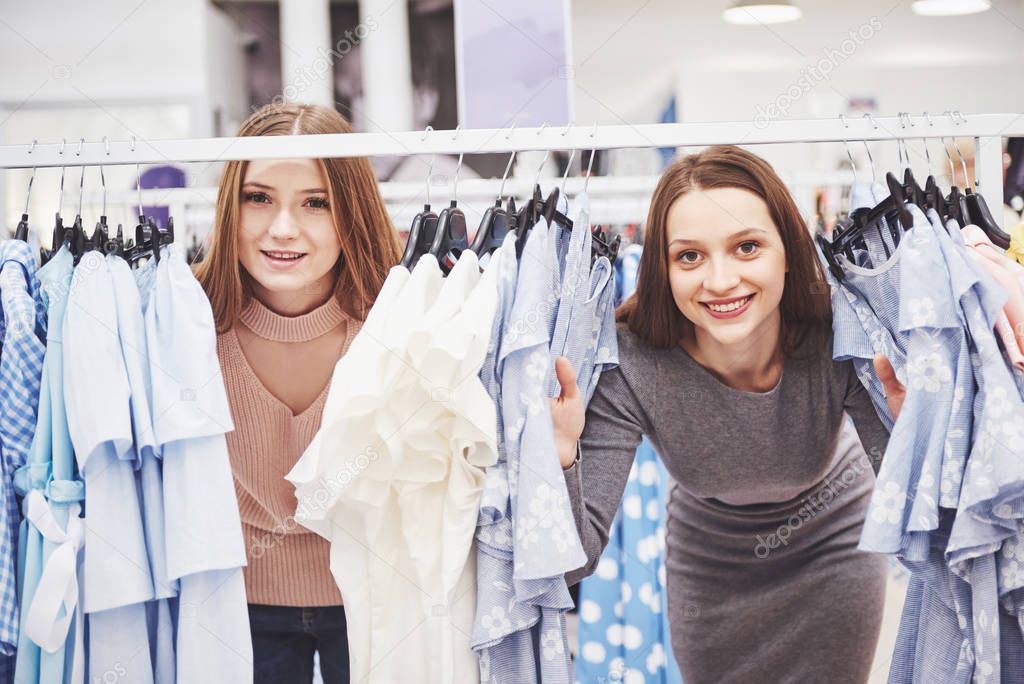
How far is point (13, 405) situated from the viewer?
4.00 feet

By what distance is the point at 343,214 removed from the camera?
144 centimetres

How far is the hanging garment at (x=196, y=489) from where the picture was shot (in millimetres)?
1188

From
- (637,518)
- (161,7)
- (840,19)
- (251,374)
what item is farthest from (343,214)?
(840,19)

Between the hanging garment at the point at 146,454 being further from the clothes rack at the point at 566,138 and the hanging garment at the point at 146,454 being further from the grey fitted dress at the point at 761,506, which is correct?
the grey fitted dress at the point at 761,506

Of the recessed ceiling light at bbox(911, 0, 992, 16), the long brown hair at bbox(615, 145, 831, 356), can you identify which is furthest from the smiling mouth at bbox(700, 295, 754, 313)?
the recessed ceiling light at bbox(911, 0, 992, 16)

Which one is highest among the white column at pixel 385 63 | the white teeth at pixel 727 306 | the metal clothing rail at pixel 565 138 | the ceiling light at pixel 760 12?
the ceiling light at pixel 760 12

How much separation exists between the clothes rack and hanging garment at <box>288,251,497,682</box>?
175 millimetres

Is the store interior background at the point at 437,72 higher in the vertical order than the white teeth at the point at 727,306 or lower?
higher

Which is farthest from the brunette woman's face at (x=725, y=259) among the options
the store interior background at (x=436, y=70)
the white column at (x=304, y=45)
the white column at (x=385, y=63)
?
the white column at (x=304, y=45)

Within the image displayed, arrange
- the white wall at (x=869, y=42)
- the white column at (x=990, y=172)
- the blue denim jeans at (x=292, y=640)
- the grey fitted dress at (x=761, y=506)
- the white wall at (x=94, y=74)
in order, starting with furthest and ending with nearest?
the white wall at (x=869, y=42) → the white wall at (x=94, y=74) → the blue denim jeans at (x=292, y=640) → the grey fitted dress at (x=761, y=506) → the white column at (x=990, y=172)

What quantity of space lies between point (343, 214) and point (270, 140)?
0.68 ft

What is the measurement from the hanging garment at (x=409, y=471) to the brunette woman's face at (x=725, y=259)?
343 mm

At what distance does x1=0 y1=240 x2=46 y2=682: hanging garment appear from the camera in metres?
1.20

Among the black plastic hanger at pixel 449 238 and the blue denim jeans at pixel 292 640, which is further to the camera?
the blue denim jeans at pixel 292 640
